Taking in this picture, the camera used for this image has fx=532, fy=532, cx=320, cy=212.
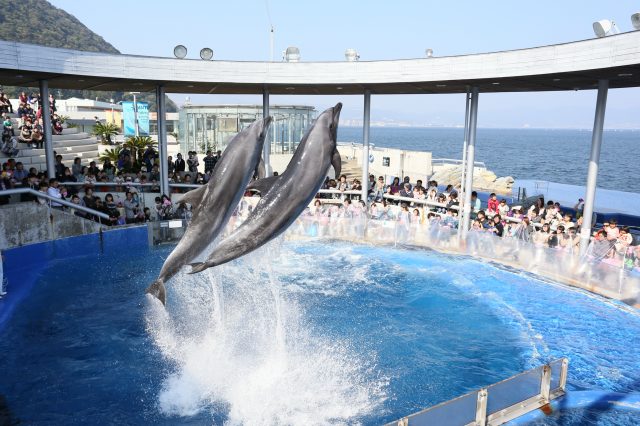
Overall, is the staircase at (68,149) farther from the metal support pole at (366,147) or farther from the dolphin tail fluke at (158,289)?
the dolphin tail fluke at (158,289)

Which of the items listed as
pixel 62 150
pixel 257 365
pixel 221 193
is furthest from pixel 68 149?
pixel 221 193

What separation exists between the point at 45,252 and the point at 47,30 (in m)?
134

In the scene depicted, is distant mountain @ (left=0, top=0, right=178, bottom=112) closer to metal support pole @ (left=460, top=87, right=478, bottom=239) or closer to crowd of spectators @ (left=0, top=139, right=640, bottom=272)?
crowd of spectators @ (left=0, top=139, right=640, bottom=272)

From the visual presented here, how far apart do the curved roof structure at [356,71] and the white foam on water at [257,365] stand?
7.08 m

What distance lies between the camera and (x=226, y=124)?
27688 mm

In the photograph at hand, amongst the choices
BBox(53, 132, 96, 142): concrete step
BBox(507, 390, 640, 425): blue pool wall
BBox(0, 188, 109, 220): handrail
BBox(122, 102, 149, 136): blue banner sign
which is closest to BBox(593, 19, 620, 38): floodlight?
BBox(507, 390, 640, 425): blue pool wall

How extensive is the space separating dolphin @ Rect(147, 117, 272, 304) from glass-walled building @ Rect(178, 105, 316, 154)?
20.3 meters

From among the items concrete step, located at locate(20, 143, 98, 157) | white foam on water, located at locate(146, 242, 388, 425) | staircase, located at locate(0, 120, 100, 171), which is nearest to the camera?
white foam on water, located at locate(146, 242, 388, 425)

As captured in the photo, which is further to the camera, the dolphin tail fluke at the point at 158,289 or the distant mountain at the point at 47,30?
the distant mountain at the point at 47,30

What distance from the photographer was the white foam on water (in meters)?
7.43

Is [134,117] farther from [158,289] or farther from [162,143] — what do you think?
[158,289]

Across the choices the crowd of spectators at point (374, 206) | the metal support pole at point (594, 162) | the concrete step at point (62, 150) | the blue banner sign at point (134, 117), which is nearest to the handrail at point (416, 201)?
the crowd of spectators at point (374, 206)

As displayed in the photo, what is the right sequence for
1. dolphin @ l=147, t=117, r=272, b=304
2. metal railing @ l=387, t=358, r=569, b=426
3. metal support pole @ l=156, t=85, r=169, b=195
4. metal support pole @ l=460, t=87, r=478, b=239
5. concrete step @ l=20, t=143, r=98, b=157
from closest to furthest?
metal railing @ l=387, t=358, r=569, b=426 < dolphin @ l=147, t=117, r=272, b=304 < metal support pole @ l=460, t=87, r=478, b=239 < metal support pole @ l=156, t=85, r=169, b=195 < concrete step @ l=20, t=143, r=98, b=157

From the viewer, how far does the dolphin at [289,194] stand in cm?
675
